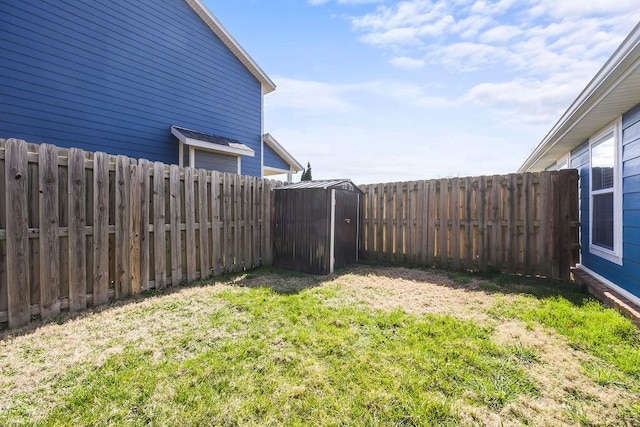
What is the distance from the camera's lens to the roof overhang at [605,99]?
9.39ft

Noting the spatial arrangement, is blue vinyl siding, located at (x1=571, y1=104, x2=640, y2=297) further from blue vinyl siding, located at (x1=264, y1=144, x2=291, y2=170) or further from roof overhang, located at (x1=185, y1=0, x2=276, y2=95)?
blue vinyl siding, located at (x1=264, y1=144, x2=291, y2=170)

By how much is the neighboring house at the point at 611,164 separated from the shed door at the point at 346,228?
4.07 meters

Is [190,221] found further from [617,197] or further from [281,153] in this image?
[281,153]

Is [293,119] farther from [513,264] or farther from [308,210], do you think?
[513,264]

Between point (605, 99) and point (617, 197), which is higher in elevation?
point (605, 99)

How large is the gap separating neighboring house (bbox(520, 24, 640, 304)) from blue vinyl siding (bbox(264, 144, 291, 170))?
8.98 metres

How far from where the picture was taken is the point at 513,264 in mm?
5539

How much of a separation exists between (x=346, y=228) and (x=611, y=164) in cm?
458

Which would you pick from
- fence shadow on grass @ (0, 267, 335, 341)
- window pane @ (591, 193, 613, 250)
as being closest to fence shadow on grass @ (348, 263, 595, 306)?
window pane @ (591, 193, 613, 250)

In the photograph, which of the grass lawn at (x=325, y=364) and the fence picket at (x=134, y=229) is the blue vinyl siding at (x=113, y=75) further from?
the grass lawn at (x=325, y=364)

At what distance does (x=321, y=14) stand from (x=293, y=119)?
5.08 meters

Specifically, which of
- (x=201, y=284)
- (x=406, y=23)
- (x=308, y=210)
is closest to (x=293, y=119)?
(x=406, y=23)

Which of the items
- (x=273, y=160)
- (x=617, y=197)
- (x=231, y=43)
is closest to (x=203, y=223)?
(x=617, y=197)

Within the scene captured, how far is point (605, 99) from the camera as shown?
11.9 feet
